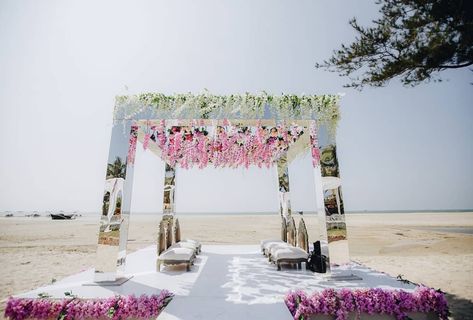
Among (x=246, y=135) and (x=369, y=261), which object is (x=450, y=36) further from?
(x=369, y=261)

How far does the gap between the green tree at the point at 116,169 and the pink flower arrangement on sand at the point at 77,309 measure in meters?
2.53

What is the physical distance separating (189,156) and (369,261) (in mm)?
8629

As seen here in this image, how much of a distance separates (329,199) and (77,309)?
5.34 m

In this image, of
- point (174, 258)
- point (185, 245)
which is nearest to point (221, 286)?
point (174, 258)

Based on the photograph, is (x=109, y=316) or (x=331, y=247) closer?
(x=109, y=316)

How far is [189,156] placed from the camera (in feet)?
31.2

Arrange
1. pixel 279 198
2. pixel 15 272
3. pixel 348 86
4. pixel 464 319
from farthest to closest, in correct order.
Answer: pixel 279 198 → pixel 15 272 → pixel 348 86 → pixel 464 319

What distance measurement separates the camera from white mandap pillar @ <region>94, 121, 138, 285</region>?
530 cm

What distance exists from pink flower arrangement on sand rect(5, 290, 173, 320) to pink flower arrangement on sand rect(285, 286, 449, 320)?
2.50 m

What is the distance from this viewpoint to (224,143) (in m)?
7.96

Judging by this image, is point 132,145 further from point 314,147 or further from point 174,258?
point 314,147

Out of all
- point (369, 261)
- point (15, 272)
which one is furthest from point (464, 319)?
point (15, 272)

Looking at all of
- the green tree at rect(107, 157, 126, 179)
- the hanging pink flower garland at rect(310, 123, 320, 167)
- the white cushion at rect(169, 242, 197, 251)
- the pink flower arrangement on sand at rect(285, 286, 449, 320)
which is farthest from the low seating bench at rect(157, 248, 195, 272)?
the hanging pink flower garland at rect(310, 123, 320, 167)

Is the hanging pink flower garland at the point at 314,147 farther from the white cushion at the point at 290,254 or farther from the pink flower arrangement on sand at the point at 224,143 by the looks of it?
the white cushion at the point at 290,254
